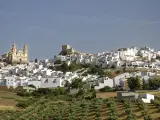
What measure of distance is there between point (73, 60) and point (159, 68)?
90.8 feet

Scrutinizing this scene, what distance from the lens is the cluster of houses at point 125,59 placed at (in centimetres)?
10238

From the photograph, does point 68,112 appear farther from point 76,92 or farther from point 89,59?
point 89,59

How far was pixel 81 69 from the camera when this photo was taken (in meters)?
97.3

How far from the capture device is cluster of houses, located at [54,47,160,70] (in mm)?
102375

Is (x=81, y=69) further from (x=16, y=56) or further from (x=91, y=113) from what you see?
(x=91, y=113)

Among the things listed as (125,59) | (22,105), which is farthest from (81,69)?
(22,105)

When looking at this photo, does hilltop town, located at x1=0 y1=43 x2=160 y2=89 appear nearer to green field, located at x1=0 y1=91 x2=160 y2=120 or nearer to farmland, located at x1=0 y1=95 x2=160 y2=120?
green field, located at x1=0 y1=91 x2=160 y2=120

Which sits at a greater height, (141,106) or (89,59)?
(89,59)

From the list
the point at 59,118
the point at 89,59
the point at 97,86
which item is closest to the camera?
the point at 59,118

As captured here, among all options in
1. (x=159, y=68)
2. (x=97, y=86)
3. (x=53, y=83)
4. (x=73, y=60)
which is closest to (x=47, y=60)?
(x=73, y=60)

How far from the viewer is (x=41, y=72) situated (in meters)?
92.8

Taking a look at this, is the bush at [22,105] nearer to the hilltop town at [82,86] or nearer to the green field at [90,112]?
the hilltop town at [82,86]

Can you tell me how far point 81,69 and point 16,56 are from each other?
3685 centimetres

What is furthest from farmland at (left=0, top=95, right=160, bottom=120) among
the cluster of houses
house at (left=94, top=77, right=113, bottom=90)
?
the cluster of houses
